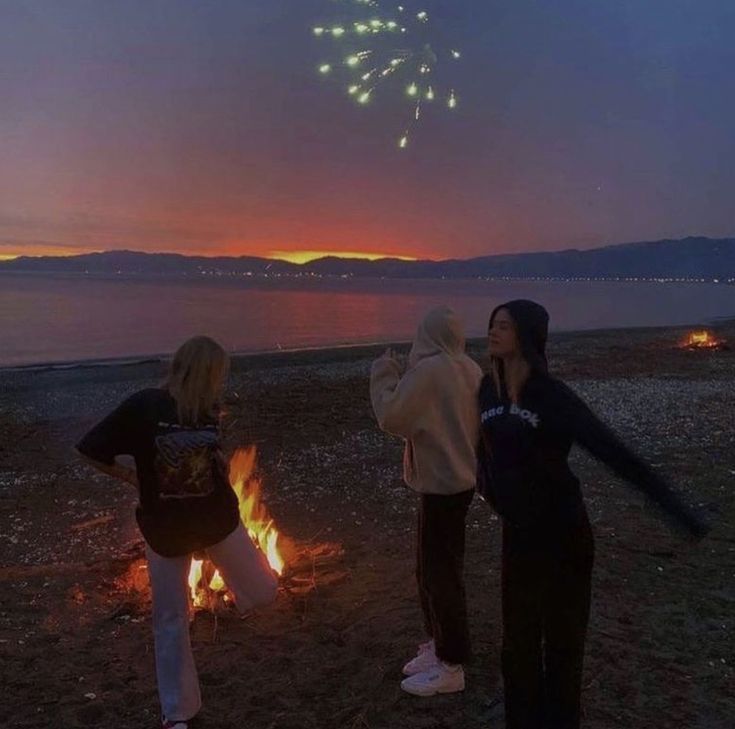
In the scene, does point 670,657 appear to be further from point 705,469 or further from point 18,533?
point 18,533

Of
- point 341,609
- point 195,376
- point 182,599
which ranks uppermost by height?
point 195,376

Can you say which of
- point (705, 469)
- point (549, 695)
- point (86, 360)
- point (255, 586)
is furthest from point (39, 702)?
point (86, 360)

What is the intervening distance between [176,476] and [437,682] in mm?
2004

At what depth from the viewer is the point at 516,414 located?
3826 mm

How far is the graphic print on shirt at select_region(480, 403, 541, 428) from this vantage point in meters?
3.77

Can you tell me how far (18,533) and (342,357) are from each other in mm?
26297

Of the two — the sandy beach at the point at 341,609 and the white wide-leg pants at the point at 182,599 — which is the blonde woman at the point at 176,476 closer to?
the white wide-leg pants at the point at 182,599

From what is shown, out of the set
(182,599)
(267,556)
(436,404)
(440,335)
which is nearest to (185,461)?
(182,599)

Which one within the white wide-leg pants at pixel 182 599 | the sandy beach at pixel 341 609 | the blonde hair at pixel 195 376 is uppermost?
the blonde hair at pixel 195 376

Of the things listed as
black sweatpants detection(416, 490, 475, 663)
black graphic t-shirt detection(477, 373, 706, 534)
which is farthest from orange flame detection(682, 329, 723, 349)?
black graphic t-shirt detection(477, 373, 706, 534)

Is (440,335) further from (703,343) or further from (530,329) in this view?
(703,343)

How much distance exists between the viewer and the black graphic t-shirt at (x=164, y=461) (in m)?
4.20

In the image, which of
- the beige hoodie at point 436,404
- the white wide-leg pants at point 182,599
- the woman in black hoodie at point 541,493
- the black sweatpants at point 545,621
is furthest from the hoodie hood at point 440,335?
the white wide-leg pants at point 182,599

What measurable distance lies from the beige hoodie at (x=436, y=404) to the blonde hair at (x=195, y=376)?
0.92 m
